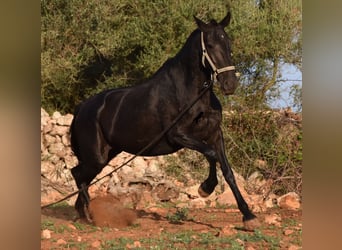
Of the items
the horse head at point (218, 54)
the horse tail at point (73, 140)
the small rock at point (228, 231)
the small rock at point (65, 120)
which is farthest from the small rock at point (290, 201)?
the small rock at point (65, 120)

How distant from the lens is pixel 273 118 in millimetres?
5418

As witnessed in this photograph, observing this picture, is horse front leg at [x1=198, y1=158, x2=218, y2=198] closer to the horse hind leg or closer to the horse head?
the horse head

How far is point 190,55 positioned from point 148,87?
45 cm

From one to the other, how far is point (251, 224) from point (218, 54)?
4.58ft

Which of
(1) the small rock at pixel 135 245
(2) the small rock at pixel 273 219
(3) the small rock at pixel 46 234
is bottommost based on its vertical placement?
(1) the small rock at pixel 135 245

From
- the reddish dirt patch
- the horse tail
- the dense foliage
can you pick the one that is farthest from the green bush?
the reddish dirt patch

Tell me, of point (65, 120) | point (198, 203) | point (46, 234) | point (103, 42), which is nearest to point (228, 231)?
point (198, 203)

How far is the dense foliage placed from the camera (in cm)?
538

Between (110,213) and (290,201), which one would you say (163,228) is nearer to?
(110,213)

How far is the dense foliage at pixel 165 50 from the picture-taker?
17.6ft

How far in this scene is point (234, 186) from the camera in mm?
5320

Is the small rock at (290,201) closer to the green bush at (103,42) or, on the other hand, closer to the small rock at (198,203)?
the small rock at (198,203)
